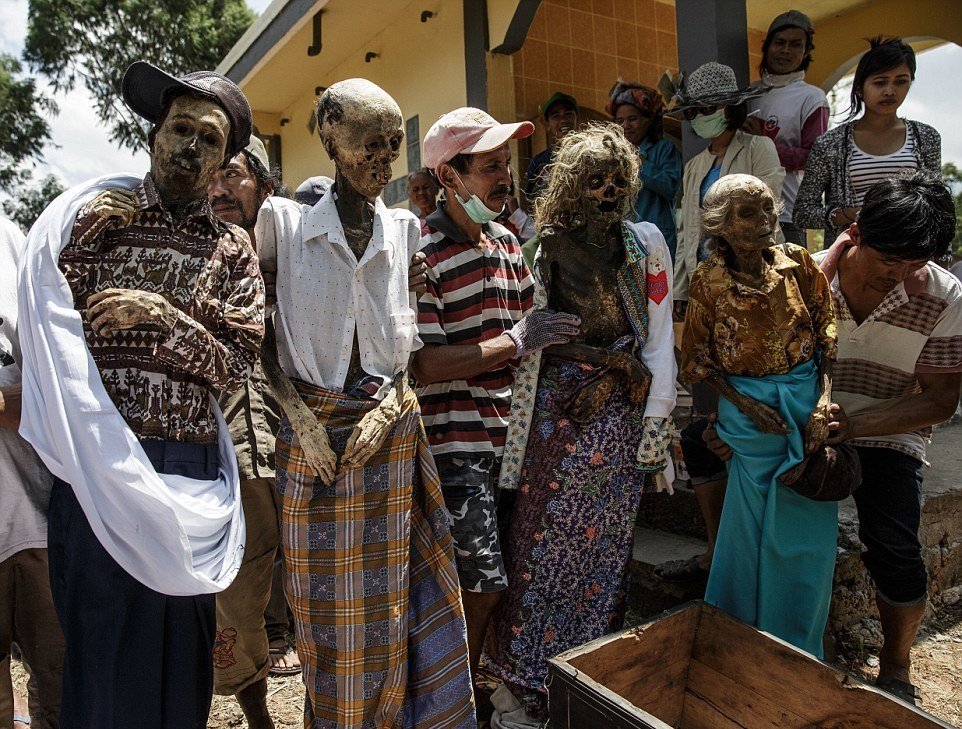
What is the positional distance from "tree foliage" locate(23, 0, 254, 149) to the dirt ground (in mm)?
14580

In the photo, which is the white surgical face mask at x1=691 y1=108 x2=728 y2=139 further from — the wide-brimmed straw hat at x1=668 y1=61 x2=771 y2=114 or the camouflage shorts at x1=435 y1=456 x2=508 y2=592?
the camouflage shorts at x1=435 y1=456 x2=508 y2=592

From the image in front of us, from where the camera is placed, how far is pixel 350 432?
6.81 ft

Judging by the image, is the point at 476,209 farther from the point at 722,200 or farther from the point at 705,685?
the point at 705,685

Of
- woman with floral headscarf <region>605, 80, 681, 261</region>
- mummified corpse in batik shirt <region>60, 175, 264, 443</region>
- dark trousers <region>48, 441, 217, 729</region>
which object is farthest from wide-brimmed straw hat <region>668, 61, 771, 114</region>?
dark trousers <region>48, 441, 217, 729</region>

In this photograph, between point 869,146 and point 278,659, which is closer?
point 278,659

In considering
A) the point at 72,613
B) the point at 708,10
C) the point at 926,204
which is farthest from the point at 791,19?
the point at 72,613

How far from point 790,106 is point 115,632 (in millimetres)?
4293

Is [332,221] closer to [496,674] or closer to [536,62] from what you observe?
[496,674]

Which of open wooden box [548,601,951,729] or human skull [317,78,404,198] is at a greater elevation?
human skull [317,78,404,198]

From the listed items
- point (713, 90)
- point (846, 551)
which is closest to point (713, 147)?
point (713, 90)

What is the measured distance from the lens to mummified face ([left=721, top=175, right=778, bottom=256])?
2.43 m


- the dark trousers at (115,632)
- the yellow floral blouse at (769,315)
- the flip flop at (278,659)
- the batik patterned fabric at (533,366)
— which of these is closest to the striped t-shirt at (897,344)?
the yellow floral blouse at (769,315)

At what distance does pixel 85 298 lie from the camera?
1825mm

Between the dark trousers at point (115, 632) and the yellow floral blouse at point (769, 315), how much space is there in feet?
5.75
